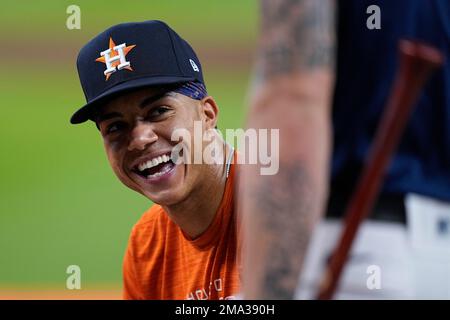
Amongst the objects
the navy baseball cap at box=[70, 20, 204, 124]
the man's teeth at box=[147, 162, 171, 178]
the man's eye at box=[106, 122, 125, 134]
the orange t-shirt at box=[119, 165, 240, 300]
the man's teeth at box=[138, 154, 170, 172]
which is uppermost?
the navy baseball cap at box=[70, 20, 204, 124]

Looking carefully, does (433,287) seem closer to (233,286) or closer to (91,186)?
(233,286)

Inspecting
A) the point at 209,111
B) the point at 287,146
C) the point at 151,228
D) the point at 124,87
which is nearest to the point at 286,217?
the point at 287,146

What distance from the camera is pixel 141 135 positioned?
167cm

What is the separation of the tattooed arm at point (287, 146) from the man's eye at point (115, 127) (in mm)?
827

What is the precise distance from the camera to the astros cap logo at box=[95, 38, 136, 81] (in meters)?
1.63

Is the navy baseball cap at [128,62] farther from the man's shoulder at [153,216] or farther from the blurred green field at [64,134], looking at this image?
the blurred green field at [64,134]

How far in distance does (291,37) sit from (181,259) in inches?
42.5

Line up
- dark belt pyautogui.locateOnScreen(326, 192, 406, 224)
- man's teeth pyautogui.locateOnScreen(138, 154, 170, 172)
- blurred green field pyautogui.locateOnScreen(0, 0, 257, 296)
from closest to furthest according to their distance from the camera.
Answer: dark belt pyautogui.locateOnScreen(326, 192, 406, 224) → man's teeth pyautogui.locateOnScreen(138, 154, 170, 172) → blurred green field pyautogui.locateOnScreen(0, 0, 257, 296)

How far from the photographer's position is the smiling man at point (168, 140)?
1.65m

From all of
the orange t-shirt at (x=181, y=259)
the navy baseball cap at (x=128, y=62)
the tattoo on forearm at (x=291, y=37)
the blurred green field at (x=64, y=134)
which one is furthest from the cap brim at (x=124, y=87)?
the blurred green field at (x=64, y=134)

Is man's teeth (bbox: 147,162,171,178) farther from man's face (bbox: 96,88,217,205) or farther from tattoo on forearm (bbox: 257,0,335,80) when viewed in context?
tattoo on forearm (bbox: 257,0,335,80)

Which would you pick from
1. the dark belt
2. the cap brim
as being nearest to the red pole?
the dark belt

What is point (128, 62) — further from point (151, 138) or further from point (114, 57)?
point (151, 138)

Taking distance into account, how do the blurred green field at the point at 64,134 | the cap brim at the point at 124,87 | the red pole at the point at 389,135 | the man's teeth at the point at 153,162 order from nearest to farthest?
the red pole at the point at 389,135 < the cap brim at the point at 124,87 < the man's teeth at the point at 153,162 < the blurred green field at the point at 64,134
